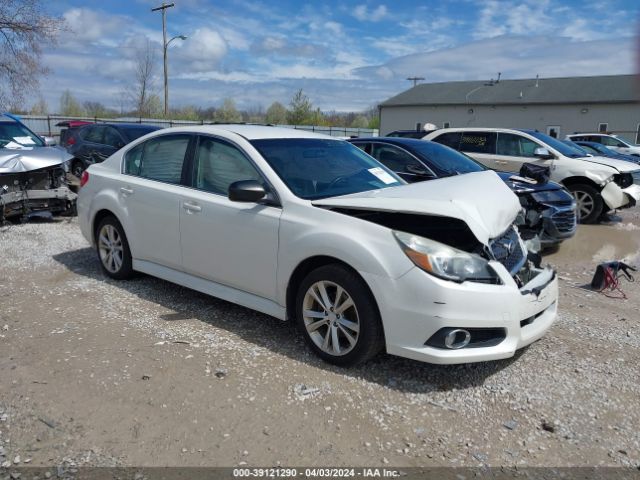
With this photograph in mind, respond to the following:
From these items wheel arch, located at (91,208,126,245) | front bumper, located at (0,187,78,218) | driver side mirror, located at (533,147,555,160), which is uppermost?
driver side mirror, located at (533,147,555,160)

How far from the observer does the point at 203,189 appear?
4605 mm

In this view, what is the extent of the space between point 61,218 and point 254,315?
5990 millimetres

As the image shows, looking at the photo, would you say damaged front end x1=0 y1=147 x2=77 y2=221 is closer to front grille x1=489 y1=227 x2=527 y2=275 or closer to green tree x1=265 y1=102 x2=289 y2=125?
front grille x1=489 y1=227 x2=527 y2=275

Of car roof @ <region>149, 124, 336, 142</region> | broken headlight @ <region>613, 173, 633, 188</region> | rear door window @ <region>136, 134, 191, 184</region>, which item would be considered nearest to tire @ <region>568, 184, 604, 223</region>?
broken headlight @ <region>613, 173, 633, 188</region>

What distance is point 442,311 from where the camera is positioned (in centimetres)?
325

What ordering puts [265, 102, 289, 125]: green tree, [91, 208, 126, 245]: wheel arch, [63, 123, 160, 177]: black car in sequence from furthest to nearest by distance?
[265, 102, 289, 125]: green tree → [63, 123, 160, 177]: black car → [91, 208, 126, 245]: wheel arch

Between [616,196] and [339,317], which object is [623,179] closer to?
[616,196]

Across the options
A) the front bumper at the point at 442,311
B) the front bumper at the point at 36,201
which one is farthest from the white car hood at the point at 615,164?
the front bumper at the point at 36,201

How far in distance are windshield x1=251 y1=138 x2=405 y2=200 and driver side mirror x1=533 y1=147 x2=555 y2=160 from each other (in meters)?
5.90

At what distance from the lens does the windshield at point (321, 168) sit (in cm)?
420

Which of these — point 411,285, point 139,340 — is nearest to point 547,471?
point 411,285

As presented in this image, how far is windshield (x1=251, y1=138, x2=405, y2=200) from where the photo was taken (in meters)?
4.20

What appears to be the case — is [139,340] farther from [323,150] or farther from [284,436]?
[323,150]

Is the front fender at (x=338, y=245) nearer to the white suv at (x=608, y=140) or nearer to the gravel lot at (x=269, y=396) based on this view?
the gravel lot at (x=269, y=396)
